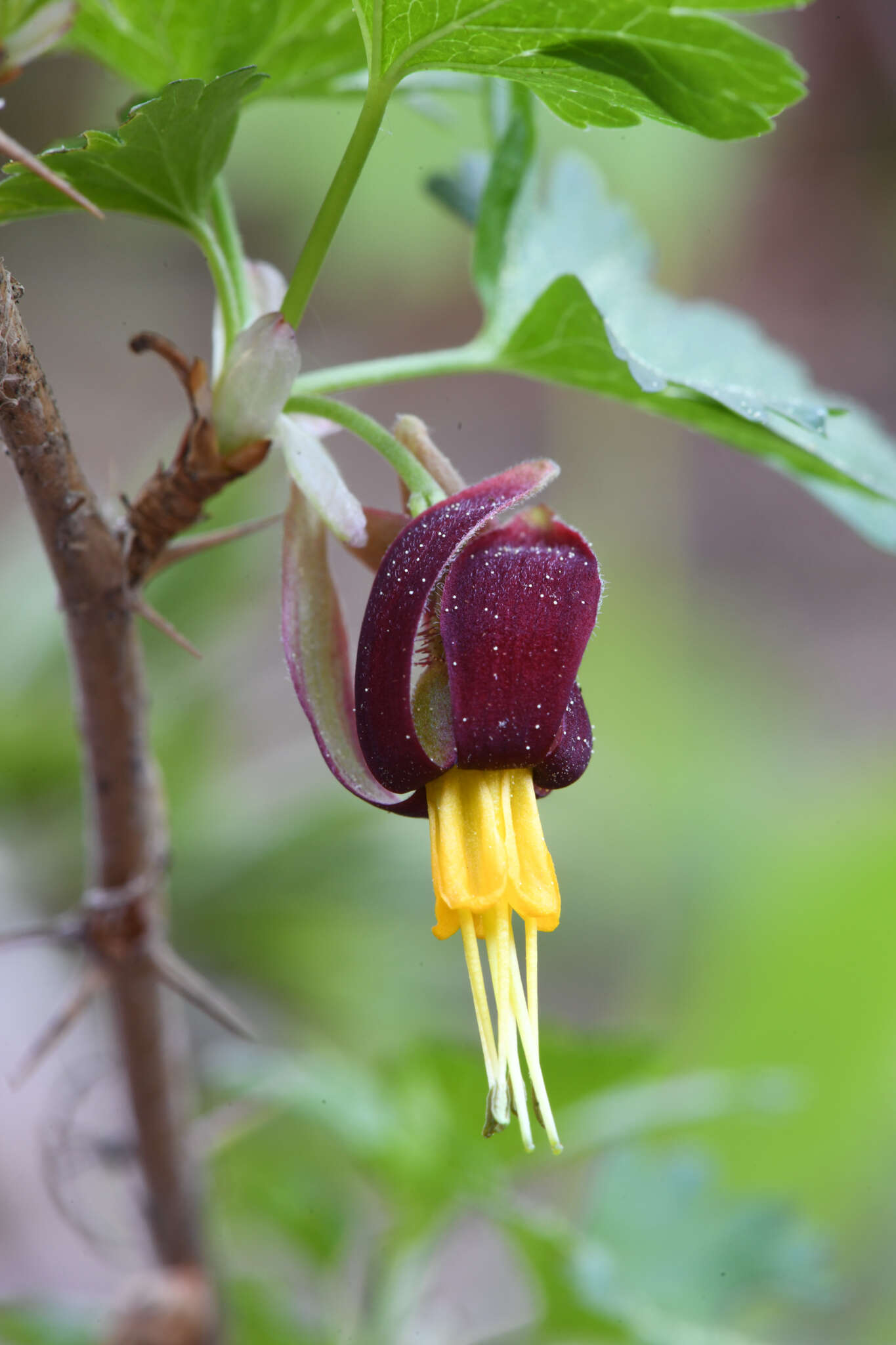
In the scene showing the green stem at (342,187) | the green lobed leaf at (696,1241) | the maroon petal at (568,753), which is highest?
the green stem at (342,187)

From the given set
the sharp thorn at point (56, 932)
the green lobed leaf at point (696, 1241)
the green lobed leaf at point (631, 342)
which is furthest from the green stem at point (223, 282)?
the green lobed leaf at point (696, 1241)

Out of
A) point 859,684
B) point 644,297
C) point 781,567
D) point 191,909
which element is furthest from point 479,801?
point 781,567

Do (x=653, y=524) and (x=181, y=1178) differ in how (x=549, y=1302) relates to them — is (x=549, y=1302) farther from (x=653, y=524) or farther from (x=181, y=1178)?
(x=653, y=524)

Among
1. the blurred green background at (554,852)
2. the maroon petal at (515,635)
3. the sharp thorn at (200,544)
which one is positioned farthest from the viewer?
the blurred green background at (554,852)

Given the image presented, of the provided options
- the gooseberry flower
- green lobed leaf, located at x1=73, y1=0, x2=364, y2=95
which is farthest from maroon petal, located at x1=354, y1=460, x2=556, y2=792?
green lobed leaf, located at x1=73, y1=0, x2=364, y2=95

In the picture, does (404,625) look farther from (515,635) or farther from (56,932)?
(56,932)

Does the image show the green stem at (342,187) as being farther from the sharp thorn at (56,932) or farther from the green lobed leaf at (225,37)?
the sharp thorn at (56,932)

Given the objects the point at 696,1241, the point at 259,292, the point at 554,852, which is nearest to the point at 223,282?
the point at 259,292
